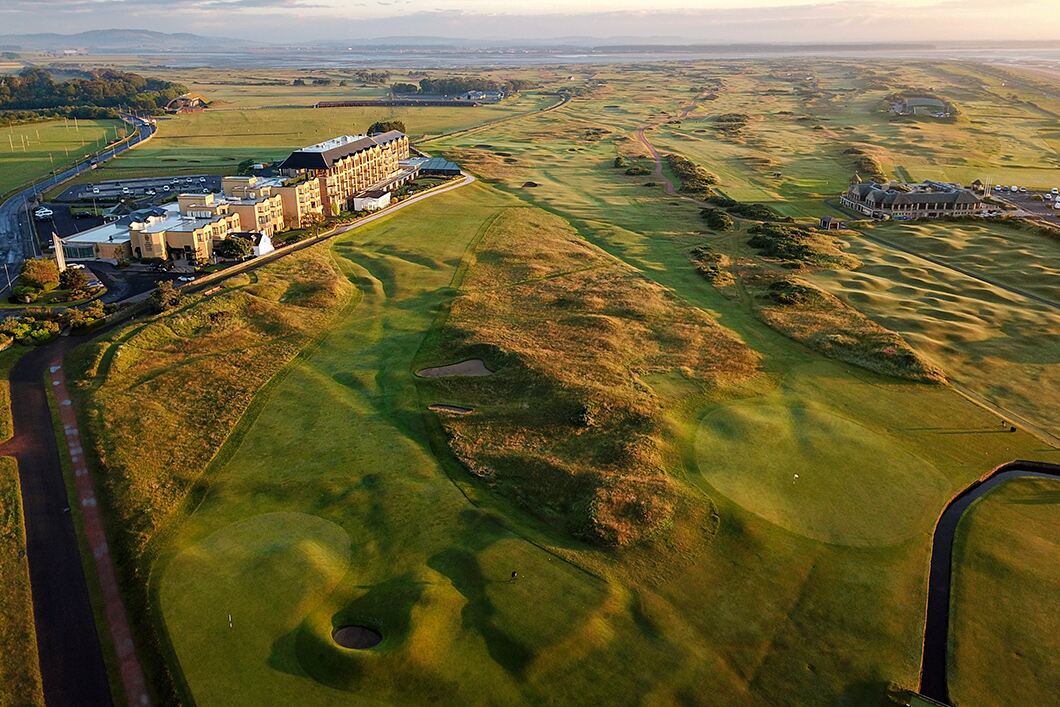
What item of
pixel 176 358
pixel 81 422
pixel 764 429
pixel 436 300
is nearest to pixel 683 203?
pixel 436 300

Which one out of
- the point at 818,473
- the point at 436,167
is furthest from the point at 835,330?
the point at 436,167

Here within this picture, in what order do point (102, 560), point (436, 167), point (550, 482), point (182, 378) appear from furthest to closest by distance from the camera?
point (436, 167) → point (182, 378) → point (550, 482) → point (102, 560)

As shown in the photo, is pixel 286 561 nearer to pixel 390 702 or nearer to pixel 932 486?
pixel 390 702

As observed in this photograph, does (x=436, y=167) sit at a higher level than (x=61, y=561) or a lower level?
higher

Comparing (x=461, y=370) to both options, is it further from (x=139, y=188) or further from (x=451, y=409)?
(x=139, y=188)

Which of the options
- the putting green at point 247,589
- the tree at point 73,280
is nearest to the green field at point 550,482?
the putting green at point 247,589

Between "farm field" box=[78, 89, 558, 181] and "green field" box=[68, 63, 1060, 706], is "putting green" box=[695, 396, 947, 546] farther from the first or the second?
"farm field" box=[78, 89, 558, 181]

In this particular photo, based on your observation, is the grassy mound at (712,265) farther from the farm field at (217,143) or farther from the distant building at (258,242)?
the farm field at (217,143)
